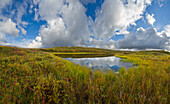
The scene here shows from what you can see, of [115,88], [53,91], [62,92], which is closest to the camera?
[53,91]

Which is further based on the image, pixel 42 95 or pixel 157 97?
pixel 157 97

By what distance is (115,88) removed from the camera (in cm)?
412

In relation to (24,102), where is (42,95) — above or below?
above

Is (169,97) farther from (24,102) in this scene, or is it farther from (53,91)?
(24,102)

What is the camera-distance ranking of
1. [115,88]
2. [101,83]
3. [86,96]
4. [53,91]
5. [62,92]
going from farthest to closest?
[101,83]
[115,88]
[86,96]
[62,92]
[53,91]

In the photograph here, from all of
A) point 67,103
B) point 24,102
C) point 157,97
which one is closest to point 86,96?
point 67,103

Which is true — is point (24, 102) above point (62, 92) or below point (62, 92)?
below

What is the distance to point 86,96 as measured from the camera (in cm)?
362

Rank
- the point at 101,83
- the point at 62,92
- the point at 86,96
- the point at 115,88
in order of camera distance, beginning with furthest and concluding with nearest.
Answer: the point at 101,83 → the point at 115,88 → the point at 86,96 → the point at 62,92

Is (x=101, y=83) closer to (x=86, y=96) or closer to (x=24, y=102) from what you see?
(x=86, y=96)

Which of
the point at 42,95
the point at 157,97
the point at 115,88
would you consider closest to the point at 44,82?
the point at 42,95

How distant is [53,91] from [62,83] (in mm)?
465

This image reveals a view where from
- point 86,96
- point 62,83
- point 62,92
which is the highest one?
point 62,83

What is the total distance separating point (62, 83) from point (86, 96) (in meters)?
1.39
